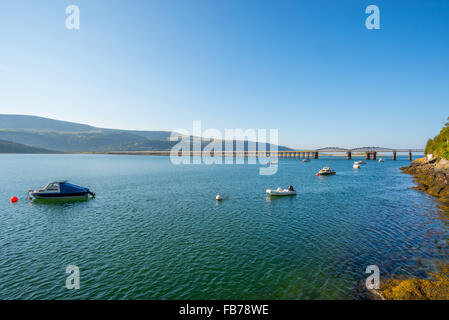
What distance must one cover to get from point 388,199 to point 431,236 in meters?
23.7

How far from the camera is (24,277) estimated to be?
56.9 feet

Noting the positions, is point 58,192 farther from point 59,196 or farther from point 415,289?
point 415,289

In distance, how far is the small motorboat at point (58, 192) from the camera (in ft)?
145

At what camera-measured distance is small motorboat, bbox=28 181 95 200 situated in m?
44.3

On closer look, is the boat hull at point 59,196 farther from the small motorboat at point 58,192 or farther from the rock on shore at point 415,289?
the rock on shore at point 415,289

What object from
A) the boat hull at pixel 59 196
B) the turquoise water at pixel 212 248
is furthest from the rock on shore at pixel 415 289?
the boat hull at pixel 59 196

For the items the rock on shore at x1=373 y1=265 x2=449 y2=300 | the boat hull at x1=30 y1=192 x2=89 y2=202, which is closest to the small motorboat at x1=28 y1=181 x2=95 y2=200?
the boat hull at x1=30 y1=192 x2=89 y2=202

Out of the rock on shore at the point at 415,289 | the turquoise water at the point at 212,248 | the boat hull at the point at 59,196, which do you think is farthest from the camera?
the boat hull at the point at 59,196

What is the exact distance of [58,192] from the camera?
44875mm

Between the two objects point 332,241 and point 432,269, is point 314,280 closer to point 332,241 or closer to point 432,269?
point 332,241

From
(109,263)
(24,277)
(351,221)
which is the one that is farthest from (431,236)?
(24,277)

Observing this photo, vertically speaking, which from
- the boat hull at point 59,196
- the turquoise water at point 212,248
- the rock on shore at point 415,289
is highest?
the boat hull at point 59,196

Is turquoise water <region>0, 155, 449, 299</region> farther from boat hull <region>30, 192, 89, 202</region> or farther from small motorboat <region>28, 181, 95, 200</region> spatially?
small motorboat <region>28, 181, 95, 200</region>

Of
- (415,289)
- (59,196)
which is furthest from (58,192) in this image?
(415,289)
